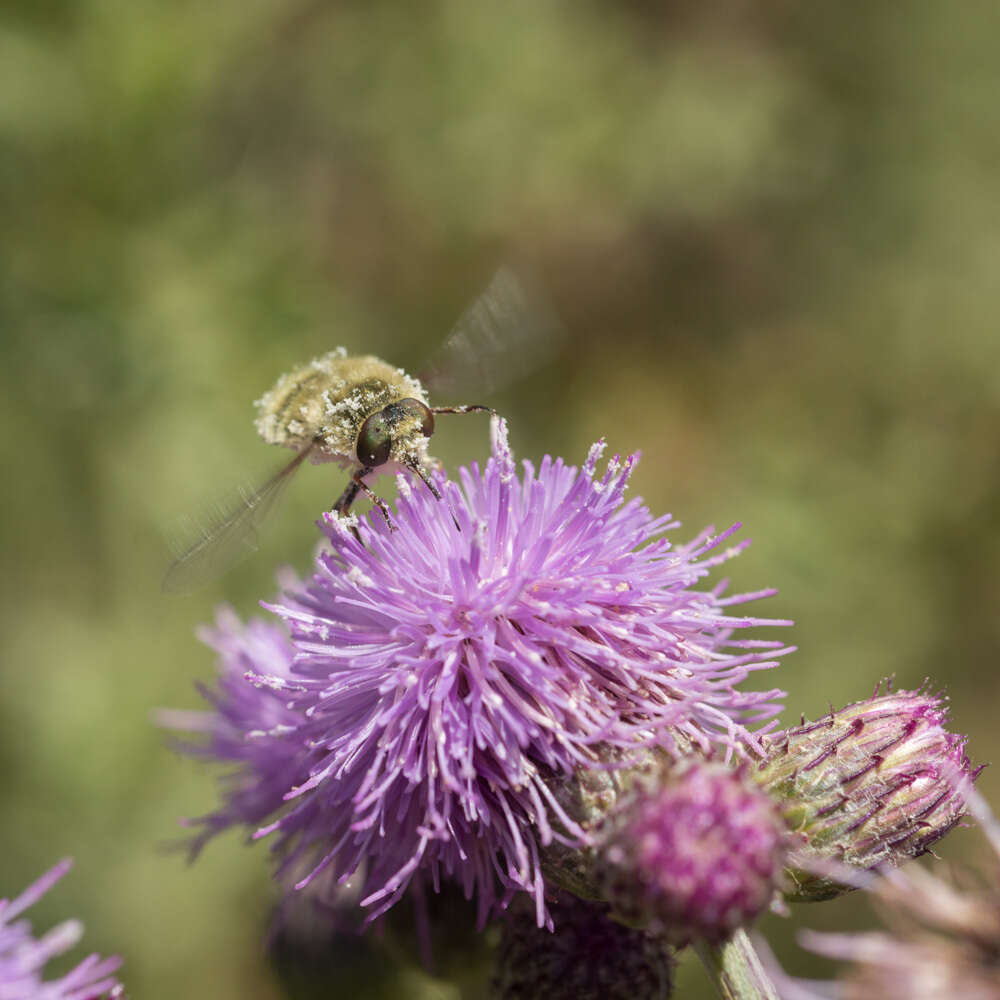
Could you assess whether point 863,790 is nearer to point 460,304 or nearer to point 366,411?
point 366,411

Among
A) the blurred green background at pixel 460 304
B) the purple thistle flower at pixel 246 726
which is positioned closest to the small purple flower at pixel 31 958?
the purple thistle flower at pixel 246 726

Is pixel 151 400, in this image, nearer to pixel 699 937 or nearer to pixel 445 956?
pixel 445 956

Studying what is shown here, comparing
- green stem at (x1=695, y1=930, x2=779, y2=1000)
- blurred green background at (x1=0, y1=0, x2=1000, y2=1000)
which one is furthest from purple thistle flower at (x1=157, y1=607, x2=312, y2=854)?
blurred green background at (x1=0, y1=0, x2=1000, y2=1000)

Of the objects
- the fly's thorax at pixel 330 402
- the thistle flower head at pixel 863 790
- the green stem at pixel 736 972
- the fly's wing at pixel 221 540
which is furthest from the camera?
the fly's thorax at pixel 330 402

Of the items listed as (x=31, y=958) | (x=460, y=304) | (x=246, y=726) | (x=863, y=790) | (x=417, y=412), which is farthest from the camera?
(x=460, y=304)

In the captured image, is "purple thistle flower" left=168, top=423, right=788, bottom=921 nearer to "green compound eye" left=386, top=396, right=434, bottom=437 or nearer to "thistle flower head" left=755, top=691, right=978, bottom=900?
"thistle flower head" left=755, top=691, right=978, bottom=900

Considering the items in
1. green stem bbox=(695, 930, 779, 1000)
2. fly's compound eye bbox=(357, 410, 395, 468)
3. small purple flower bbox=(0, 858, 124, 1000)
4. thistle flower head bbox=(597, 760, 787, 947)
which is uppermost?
fly's compound eye bbox=(357, 410, 395, 468)

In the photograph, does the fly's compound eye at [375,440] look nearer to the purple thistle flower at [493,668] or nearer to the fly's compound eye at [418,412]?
the fly's compound eye at [418,412]

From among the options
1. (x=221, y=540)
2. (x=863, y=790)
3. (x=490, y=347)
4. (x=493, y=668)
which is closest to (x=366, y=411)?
(x=221, y=540)
